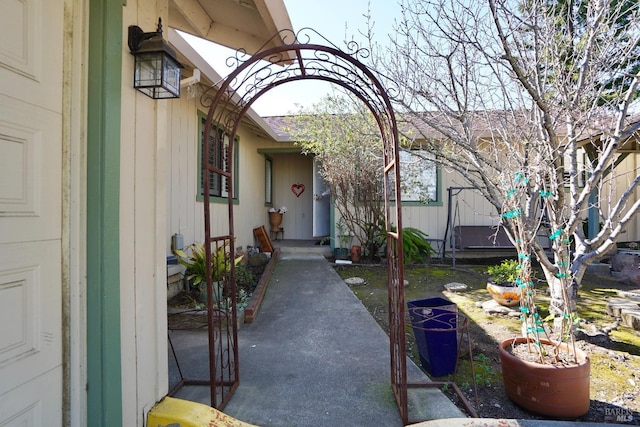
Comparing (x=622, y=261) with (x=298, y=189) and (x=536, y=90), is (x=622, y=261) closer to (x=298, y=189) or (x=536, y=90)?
(x=536, y=90)

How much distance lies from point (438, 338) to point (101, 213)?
2576 mm

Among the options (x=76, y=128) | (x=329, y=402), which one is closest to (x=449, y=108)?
(x=329, y=402)

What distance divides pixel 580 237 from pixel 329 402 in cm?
307

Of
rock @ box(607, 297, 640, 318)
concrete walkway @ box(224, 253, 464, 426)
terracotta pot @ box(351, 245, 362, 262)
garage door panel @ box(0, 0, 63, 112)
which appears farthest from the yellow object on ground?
terracotta pot @ box(351, 245, 362, 262)

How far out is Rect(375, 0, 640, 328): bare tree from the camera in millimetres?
2789

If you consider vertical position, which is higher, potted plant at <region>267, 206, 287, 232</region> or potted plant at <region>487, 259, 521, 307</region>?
potted plant at <region>267, 206, 287, 232</region>

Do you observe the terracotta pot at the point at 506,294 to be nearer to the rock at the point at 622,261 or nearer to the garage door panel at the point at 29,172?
the rock at the point at 622,261

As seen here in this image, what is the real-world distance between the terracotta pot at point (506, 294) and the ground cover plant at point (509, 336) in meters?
0.29

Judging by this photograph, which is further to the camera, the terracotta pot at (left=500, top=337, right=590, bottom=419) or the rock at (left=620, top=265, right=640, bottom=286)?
the rock at (left=620, top=265, right=640, bottom=286)

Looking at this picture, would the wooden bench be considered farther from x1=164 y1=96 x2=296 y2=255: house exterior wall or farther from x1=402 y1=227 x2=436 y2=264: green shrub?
x1=164 y1=96 x2=296 y2=255: house exterior wall

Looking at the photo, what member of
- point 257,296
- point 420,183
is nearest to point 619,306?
point 420,183

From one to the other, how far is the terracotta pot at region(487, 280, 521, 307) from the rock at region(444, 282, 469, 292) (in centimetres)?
89

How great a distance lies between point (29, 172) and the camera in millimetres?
1211

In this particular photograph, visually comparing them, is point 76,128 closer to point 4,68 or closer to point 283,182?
point 4,68
